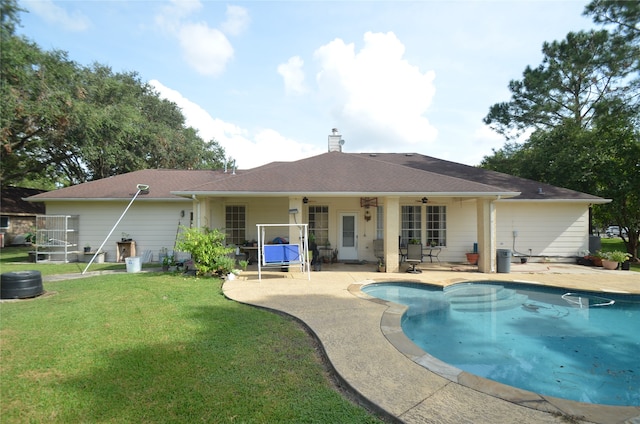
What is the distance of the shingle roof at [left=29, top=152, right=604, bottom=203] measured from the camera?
1018 centimetres

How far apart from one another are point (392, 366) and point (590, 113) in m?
23.2

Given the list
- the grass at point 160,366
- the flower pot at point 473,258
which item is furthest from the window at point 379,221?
the grass at point 160,366

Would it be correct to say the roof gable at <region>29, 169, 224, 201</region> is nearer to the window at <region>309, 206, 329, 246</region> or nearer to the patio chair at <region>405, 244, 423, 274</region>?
the window at <region>309, 206, 329, 246</region>

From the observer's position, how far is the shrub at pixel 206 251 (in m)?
9.33

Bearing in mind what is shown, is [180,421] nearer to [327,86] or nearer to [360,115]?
[327,86]

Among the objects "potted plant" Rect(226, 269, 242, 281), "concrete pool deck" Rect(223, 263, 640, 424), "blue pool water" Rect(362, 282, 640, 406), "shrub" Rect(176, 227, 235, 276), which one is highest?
"shrub" Rect(176, 227, 235, 276)

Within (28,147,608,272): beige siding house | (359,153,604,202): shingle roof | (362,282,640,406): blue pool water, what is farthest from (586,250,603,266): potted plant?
(362,282,640,406): blue pool water

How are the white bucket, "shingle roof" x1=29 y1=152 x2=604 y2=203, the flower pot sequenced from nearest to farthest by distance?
1. "shingle roof" x1=29 y1=152 x2=604 y2=203
2. the white bucket
3. the flower pot

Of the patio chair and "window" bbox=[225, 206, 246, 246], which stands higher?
"window" bbox=[225, 206, 246, 246]

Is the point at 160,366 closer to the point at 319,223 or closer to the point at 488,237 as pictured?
the point at 319,223

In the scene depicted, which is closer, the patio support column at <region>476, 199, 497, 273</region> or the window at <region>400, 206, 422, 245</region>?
the patio support column at <region>476, 199, 497, 273</region>

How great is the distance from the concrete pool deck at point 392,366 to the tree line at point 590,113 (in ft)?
27.1

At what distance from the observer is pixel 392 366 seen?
12.5 feet

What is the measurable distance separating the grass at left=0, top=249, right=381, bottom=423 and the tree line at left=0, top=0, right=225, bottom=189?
15963 mm
